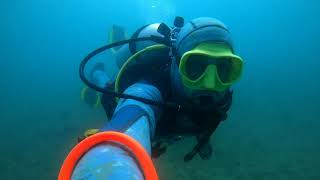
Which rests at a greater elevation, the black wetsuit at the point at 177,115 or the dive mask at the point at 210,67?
the dive mask at the point at 210,67

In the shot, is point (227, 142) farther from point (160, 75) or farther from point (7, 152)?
point (160, 75)

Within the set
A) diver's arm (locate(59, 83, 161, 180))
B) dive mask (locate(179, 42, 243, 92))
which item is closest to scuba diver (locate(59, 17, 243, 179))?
dive mask (locate(179, 42, 243, 92))

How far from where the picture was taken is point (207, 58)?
2857 mm

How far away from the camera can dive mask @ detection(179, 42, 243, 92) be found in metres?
2.80

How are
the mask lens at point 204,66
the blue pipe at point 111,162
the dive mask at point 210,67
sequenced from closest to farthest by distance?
the blue pipe at point 111,162, the dive mask at point 210,67, the mask lens at point 204,66

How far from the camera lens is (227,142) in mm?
10250

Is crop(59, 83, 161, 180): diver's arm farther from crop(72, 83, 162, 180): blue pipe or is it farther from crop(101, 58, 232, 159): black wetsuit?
crop(101, 58, 232, 159): black wetsuit

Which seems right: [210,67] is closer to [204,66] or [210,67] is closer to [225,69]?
[204,66]

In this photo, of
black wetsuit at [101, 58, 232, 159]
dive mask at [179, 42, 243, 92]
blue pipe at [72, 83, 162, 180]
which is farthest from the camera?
black wetsuit at [101, 58, 232, 159]

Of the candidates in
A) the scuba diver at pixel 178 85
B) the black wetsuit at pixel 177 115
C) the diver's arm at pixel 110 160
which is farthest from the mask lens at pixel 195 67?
the diver's arm at pixel 110 160

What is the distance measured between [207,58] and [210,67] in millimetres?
87

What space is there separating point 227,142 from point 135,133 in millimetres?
8961

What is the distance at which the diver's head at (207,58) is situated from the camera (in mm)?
2820

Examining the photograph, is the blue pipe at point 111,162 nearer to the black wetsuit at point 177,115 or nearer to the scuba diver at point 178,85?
the scuba diver at point 178,85
